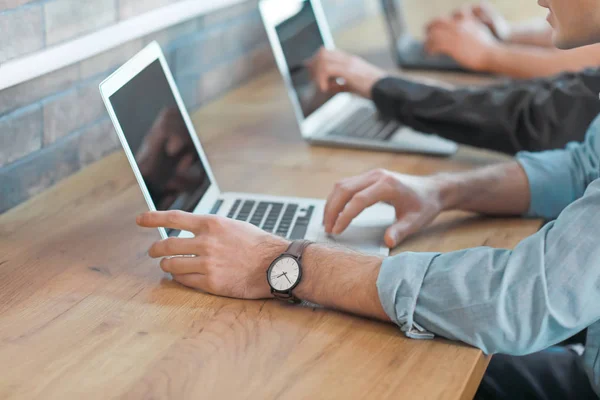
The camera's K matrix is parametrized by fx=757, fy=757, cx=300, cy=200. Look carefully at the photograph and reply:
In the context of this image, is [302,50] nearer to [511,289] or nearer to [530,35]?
[530,35]

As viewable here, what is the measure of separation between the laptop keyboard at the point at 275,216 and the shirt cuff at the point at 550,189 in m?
0.40

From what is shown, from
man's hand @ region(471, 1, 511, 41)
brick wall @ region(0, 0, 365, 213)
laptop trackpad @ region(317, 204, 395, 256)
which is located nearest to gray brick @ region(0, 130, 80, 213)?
brick wall @ region(0, 0, 365, 213)

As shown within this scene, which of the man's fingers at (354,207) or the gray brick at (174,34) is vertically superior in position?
the gray brick at (174,34)

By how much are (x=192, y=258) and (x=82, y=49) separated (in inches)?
22.4

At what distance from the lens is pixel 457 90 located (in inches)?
65.2

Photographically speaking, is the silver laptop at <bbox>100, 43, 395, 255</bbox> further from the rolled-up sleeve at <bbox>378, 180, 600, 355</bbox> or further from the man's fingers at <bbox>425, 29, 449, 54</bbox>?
the man's fingers at <bbox>425, 29, 449, 54</bbox>

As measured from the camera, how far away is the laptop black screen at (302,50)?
1.70m

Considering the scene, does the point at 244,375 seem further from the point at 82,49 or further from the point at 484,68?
the point at 484,68

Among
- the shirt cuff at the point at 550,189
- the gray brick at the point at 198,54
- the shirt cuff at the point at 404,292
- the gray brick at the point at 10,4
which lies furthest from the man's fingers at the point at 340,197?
the gray brick at the point at 198,54

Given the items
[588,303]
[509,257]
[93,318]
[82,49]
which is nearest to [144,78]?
[82,49]

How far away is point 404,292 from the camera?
98 cm

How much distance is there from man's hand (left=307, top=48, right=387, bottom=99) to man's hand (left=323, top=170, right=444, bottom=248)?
496mm

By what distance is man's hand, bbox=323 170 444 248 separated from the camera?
120 cm

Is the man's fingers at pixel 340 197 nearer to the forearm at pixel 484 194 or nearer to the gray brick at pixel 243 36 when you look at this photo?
the forearm at pixel 484 194
